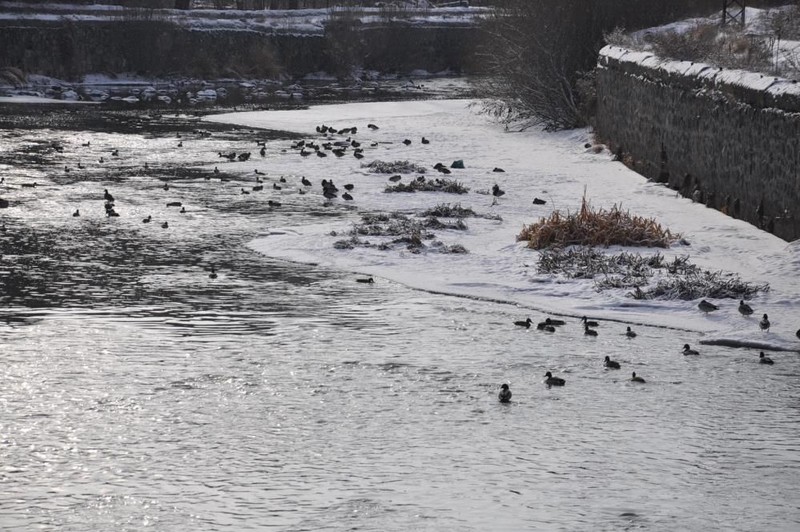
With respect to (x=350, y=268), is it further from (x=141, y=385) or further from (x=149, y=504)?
(x=149, y=504)

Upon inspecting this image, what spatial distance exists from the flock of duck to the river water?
8 centimetres

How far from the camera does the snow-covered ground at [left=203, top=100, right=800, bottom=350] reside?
1122 centimetres

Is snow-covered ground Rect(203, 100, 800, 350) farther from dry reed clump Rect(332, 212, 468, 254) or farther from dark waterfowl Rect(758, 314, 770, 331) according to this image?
dry reed clump Rect(332, 212, 468, 254)

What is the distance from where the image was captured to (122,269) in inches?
500

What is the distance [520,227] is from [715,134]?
3.80 meters

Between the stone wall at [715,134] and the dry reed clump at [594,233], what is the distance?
63.4 inches

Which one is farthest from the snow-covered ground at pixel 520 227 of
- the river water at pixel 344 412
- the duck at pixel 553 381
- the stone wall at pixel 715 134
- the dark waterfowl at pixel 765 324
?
the duck at pixel 553 381

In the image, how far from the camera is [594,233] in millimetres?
13867

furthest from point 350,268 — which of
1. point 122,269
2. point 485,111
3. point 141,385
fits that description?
point 485,111

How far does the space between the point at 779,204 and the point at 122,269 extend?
774cm

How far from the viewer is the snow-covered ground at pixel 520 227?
11.2 meters

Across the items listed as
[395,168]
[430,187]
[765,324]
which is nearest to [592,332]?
[765,324]

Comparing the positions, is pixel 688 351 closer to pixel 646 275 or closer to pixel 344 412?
pixel 646 275

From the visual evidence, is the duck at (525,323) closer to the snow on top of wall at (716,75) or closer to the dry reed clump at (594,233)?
the dry reed clump at (594,233)
